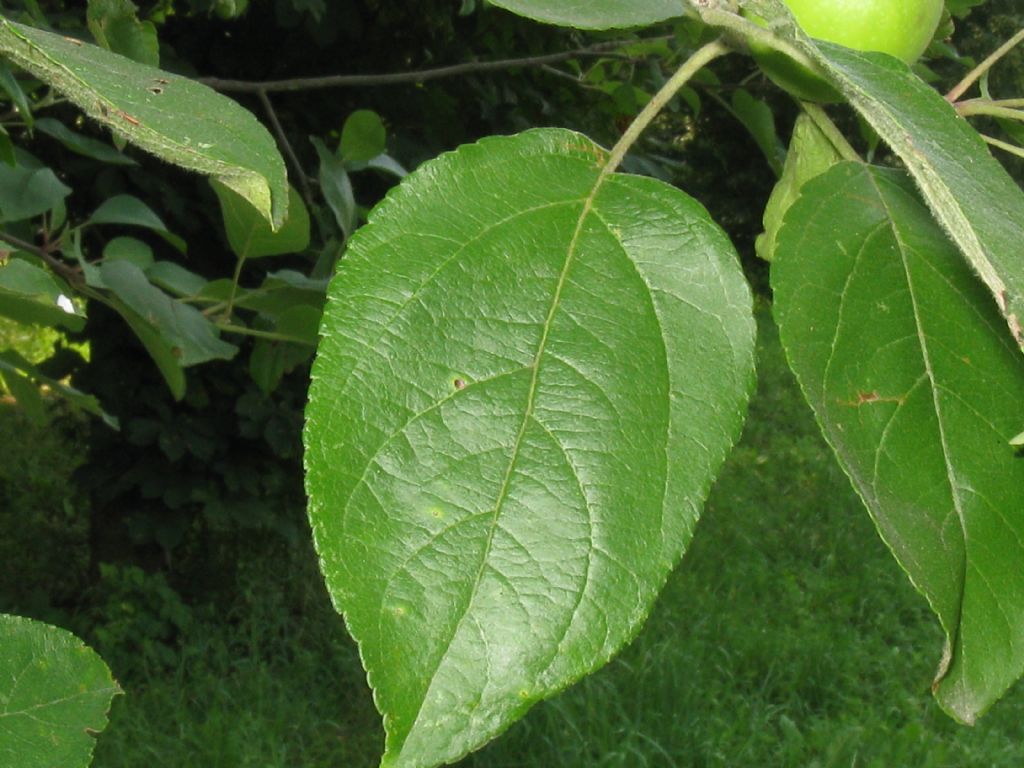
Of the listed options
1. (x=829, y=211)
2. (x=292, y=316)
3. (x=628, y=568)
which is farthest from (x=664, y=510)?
(x=292, y=316)

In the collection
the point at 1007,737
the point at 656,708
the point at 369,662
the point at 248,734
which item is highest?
the point at 369,662

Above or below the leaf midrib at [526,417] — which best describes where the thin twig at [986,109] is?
above

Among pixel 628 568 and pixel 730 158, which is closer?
pixel 628 568

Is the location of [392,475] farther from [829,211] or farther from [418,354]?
[829,211]

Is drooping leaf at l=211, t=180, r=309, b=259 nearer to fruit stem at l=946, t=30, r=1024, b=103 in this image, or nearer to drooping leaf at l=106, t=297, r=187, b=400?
drooping leaf at l=106, t=297, r=187, b=400

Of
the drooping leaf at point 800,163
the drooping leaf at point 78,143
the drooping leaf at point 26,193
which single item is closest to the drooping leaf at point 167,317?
the drooping leaf at point 26,193

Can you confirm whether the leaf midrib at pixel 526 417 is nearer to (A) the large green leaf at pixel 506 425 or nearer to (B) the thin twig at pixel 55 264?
Result: (A) the large green leaf at pixel 506 425

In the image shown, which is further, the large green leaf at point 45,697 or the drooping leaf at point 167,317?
the drooping leaf at point 167,317

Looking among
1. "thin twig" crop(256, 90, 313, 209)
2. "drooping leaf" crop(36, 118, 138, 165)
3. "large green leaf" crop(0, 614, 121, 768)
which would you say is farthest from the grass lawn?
"large green leaf" crop(0, 614, 121, 768)
